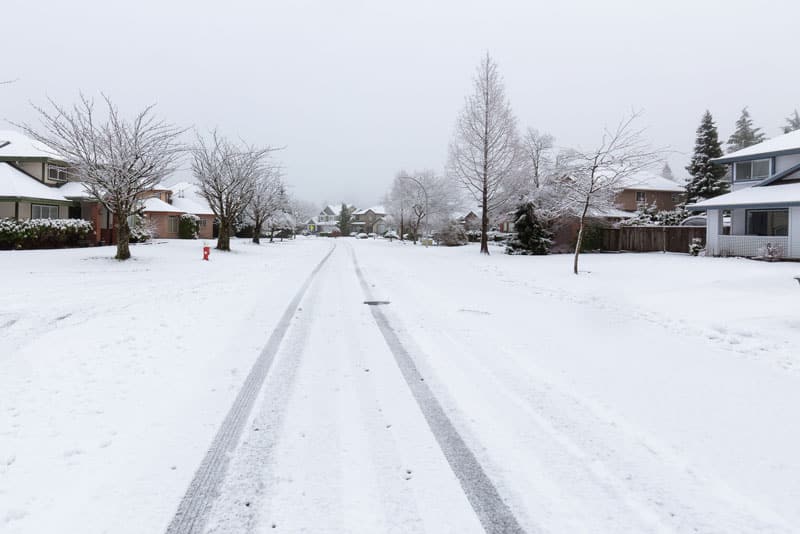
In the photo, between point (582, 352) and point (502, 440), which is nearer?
point (502, 440)

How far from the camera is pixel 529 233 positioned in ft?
99.2

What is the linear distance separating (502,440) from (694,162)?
1843 inches

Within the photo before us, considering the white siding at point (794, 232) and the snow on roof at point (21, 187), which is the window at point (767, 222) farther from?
the snow on roof at point (21, 187)

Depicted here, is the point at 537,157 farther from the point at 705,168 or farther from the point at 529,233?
the point at 705,168

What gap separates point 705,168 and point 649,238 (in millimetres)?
14196

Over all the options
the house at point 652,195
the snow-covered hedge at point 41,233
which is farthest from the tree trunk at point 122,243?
the house at point 652,195

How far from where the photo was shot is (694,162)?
4184 centimetres

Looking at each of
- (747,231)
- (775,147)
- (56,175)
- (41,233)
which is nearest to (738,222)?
(747,231)

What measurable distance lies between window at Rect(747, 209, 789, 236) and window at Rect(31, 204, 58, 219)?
4096 cm

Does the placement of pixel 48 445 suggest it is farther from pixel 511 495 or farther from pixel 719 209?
pixel 719 209

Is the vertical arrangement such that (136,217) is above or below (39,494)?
above

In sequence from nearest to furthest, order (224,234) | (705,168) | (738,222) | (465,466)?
1. (465,466)
2. (738,222)
3. (224,234)
4. (705,168)

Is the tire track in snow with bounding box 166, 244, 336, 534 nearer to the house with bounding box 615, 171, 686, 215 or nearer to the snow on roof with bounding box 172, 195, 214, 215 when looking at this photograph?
the house with bounding box 615, 171, 686, 215

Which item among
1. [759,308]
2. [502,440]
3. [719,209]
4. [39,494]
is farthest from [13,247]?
[719,209]
